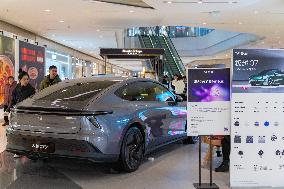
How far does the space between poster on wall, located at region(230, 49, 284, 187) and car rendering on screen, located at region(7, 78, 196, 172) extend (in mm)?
1586

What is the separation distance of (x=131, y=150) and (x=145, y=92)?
4.01 feet

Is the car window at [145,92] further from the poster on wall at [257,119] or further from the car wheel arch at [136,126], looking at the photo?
the poster on wall at [257,119]

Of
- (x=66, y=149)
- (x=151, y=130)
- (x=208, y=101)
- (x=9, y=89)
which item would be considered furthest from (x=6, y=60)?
(x=208, y=101)

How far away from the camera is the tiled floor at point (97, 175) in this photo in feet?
16.7

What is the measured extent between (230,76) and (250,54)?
0.35 m

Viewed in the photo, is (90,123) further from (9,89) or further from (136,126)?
(9,89)

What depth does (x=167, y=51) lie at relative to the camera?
2506 centimetres

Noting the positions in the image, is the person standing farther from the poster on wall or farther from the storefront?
the poster on wall

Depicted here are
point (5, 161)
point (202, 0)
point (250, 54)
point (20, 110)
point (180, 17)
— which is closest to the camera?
point (250, 54)

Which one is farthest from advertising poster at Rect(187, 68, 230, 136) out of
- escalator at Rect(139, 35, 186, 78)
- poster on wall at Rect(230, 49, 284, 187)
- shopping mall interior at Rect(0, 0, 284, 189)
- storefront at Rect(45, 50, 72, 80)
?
escalator at Rect(139, 35, 186, 78)

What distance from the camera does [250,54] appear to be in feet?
15.5

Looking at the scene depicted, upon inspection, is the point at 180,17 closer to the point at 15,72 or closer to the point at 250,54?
the point at 15,72

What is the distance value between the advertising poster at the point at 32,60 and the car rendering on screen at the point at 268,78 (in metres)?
11.9

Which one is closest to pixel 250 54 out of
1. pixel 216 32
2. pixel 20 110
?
pixel 20 110
